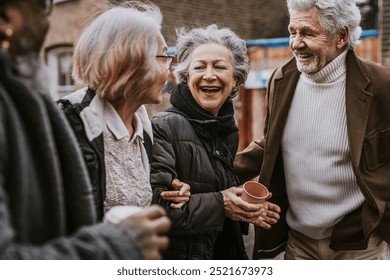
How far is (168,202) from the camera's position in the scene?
196 centimetres

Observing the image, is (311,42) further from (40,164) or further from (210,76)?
(40,164)

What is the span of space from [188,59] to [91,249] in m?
1.36

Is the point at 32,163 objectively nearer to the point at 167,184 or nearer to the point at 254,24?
the point at 167,184

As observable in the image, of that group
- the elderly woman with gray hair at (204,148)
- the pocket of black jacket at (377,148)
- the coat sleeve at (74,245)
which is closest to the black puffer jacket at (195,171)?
the elderly woman with gray hair at (204,148)

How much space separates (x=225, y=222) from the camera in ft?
7.39

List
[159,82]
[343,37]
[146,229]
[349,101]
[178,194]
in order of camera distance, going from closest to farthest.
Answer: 1. [146,229]
2. [159,82]
3. [178,194]
4. [349,101]
5. [343,37]

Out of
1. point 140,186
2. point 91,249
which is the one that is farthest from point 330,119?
point 91,249

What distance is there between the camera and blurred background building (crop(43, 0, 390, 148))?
620cm

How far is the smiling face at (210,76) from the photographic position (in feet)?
7.18

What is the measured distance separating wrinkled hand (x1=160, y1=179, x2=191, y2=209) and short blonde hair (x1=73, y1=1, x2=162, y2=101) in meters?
0.39

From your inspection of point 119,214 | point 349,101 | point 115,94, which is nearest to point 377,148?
point 349,101

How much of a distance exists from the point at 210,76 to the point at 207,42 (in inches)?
6.3

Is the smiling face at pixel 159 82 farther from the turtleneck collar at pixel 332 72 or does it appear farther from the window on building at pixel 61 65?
the window on building at pixel 61 65
